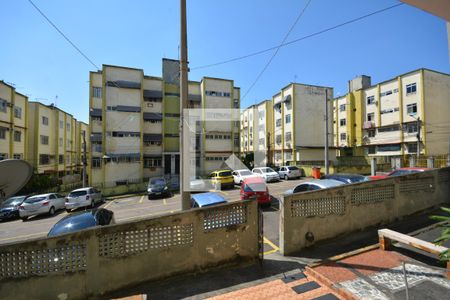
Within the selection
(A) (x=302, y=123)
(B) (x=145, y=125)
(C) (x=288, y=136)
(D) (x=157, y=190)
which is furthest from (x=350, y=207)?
(C) (x=288, y=136)

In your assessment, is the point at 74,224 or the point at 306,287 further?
the point at 74,224

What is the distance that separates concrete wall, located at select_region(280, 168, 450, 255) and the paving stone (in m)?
1.24

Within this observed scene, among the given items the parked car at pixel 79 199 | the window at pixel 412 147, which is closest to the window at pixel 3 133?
the parked car at pixel 79 199

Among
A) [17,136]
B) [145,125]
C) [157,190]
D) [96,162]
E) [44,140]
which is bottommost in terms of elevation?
[157,190]

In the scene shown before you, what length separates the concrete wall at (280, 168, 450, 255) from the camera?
5137mm

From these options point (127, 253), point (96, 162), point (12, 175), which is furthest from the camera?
point (96, 162)

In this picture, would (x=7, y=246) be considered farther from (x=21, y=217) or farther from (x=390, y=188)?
(x=21, y=217)

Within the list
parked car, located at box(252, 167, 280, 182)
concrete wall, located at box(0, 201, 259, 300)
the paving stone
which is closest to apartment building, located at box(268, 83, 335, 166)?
parked car, located at box(252, 167, 280, 182)

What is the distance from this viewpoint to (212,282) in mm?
4055

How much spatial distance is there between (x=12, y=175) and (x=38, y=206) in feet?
49.6

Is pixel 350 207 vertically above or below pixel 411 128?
below

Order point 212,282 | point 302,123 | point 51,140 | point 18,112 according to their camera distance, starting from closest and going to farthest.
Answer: point 212,282
point 18,112
point 51,140
point 302,123

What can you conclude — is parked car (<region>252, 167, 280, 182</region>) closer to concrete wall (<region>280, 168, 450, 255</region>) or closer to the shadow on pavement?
concrete wall (<region>280, 168, 450, 255</region>)

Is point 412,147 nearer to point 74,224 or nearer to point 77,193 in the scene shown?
point 74,224
